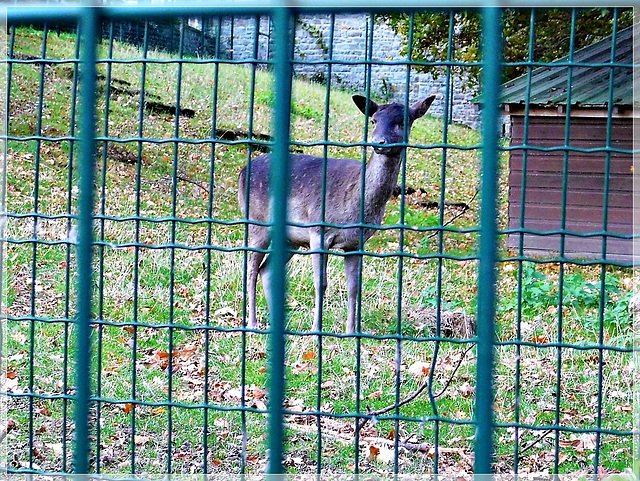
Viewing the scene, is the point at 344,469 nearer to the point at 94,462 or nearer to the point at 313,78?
the point at 94,462

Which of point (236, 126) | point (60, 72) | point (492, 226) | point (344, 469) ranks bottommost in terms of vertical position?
point (344, 469)

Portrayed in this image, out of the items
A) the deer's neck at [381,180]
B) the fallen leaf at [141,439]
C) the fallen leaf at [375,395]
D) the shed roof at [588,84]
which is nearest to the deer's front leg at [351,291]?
the deer's neck at [381,180]

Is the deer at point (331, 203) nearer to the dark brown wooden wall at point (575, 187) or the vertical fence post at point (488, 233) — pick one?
the dark brown wooden wall at point (575, 187)

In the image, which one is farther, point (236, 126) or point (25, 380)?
point (236, 126)

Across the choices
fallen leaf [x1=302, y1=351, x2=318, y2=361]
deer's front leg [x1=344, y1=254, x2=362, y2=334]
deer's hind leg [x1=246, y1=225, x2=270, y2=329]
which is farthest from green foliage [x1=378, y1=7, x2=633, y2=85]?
fallen leaf [x1=302, y1=351, x2=318, y2=361]

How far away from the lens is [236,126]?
1533cm

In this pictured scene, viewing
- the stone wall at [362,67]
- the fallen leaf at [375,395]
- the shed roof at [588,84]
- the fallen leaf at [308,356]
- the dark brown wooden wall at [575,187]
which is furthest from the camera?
the stone wall at [362,67]

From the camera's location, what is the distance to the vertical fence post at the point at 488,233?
1391 millimetres

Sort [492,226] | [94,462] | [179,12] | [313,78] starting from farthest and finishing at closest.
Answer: [313,78]
[94,462]
[179,12]
[492,226]

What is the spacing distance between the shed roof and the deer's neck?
269 cm

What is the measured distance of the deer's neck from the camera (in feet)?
23.5

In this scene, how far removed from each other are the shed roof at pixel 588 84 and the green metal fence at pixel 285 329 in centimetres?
60

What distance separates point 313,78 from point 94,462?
19735 mm

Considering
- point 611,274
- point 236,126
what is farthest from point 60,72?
point 611,274
